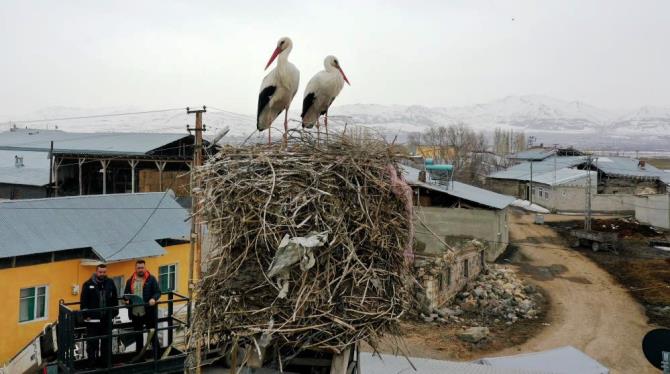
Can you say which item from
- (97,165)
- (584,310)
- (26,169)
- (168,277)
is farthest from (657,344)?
(97,165)

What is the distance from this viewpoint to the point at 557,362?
1189 centimetres

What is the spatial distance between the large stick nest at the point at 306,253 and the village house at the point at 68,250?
7.75 meters

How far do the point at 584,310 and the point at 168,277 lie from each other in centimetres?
1448

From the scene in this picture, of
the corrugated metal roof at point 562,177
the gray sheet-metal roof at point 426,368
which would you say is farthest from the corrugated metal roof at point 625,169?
the gray sheet-metal roof at point 426,368

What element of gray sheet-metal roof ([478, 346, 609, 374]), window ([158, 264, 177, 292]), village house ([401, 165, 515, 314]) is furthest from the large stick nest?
village house ([401, 165, 515, 314])

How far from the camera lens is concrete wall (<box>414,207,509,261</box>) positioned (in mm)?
25453

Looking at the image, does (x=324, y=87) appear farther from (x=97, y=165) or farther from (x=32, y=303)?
(x=97, y=165)

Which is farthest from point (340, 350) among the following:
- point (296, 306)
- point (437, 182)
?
point (437, 182)

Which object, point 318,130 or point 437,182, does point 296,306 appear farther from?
point 437,182

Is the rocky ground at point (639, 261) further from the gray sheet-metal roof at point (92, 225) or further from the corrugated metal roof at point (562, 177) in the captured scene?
A: the gray sheet-metal roof at point (92, 225)

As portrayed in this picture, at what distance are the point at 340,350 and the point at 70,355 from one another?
3784 millimetres

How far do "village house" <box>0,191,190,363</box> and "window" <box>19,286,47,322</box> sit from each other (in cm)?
2

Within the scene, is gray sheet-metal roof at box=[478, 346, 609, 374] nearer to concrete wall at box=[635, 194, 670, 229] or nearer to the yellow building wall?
the yellow building wall

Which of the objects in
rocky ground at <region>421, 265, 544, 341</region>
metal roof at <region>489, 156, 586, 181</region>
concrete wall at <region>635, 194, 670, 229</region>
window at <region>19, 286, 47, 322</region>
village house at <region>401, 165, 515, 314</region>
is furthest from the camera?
metal roof at <region>489, 156, 586, 181</region>
